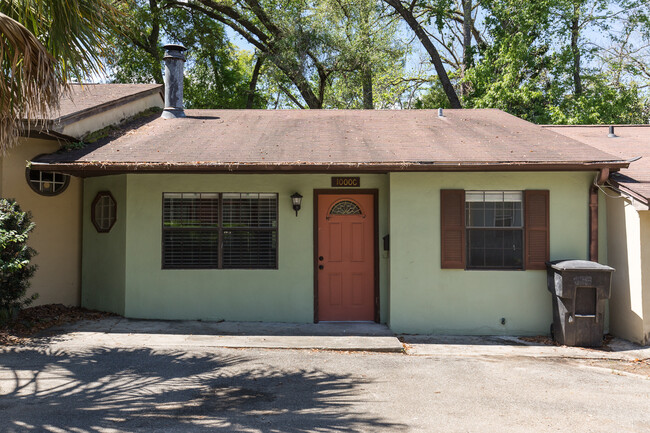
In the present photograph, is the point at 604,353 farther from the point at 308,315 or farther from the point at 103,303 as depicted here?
the point at 103,303

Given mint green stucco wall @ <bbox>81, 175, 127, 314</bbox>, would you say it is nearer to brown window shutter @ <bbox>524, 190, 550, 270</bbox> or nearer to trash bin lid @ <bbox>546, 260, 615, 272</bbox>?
brown window shutter @ <bbox>524, 190, 550, 270</bbox>

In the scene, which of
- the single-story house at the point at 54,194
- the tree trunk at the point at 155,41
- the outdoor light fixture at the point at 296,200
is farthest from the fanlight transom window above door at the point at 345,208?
the tree trunk at the point at 155,41

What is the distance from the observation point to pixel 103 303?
27.9ft

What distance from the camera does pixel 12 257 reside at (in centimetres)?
671

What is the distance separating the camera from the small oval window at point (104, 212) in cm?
836

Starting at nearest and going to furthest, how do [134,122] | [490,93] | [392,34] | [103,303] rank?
[103,303] → [134,122] → [490,93] → [392,34]

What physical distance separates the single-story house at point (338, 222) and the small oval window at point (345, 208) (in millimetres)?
17

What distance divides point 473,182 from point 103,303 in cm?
668

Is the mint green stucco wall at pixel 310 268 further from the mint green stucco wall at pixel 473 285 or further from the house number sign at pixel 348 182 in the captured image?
the house number sign at pixel 348 182

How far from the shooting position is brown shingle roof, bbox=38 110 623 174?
724cm

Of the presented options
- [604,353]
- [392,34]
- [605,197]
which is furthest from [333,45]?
[604,353]

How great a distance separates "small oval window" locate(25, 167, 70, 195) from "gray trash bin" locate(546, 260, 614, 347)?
27.4 feet

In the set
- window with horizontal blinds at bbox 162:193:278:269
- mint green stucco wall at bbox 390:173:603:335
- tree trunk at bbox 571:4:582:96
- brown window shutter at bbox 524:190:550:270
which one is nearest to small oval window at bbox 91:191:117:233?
window with horizontal blinds at bbox 162:193:278:269

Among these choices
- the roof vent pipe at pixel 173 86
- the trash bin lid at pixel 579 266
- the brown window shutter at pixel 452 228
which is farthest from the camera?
the roof vent pipe at pixel 173 86
